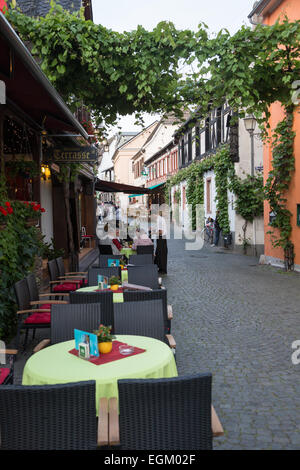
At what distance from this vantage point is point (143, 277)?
22.4 ft

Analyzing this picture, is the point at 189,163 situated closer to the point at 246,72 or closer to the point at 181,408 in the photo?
the point at 246,72

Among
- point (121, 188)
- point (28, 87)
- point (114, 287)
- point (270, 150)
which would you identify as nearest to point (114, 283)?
point (114, 287)

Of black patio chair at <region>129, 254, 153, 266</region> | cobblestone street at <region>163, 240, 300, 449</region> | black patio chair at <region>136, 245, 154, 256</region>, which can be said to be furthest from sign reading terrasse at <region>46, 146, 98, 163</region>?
cobblestone street at <region>163, 240, 300, 449</region>

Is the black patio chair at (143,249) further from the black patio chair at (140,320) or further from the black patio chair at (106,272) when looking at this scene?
the black patio chair at (140,320)

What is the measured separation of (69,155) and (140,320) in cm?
598

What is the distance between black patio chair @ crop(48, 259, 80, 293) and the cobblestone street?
1.95 metres

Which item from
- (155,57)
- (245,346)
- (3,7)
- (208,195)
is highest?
(3,7)

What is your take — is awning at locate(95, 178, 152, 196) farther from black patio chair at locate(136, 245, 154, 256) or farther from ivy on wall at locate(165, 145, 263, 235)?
black patio chair at locate(136, 245, 154, 256)

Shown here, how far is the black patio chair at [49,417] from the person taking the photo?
7.50 feet

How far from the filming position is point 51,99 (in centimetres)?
611

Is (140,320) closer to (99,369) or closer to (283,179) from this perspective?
(99,369)

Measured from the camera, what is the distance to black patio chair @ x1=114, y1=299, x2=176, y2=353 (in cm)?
426

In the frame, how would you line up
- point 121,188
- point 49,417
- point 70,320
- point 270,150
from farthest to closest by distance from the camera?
point 121,188
point 270,150
point 70,320
point 49,417

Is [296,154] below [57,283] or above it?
above
